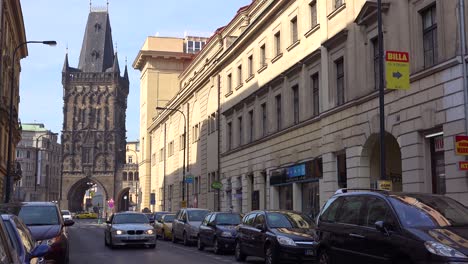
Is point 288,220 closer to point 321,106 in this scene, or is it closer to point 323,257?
point 323,257

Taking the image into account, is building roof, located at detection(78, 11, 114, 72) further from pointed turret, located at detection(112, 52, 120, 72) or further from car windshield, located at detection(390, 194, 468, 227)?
car windshield, located at detection(390, 194, 468, 227)

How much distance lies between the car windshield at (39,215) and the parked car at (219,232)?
745cm

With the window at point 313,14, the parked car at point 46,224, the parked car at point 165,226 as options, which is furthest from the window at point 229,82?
the parked car at point 46,224

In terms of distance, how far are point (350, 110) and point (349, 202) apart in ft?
45.7

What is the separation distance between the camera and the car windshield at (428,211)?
9195 mm

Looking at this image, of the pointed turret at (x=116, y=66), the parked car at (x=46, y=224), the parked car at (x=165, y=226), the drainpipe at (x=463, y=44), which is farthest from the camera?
the pointed turret at (x=116, y=66)

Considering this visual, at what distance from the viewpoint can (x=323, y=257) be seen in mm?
11703

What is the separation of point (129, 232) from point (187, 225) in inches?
155

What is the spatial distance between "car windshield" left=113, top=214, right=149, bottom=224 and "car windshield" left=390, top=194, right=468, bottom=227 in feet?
51.1

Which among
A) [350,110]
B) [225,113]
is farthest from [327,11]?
[225,113]

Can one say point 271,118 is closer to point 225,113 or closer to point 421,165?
point 225,113

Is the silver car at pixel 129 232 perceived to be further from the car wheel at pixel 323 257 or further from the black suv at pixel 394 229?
the black suv at pixel 394 229

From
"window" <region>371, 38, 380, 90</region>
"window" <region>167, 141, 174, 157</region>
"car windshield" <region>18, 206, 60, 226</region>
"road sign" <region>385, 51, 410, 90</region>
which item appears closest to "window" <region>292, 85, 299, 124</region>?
"window" <region>371, 38, 380, 90</region>

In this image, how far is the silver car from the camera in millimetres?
22531
